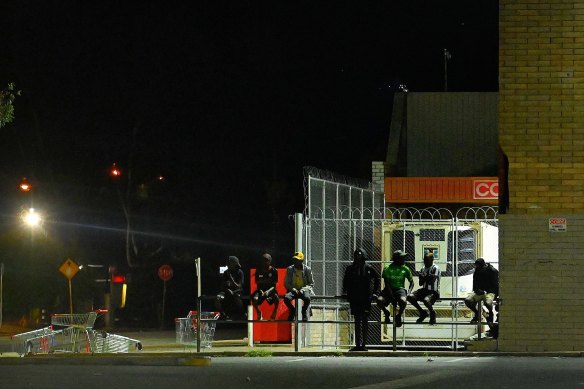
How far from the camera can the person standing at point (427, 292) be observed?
1938 centimetres

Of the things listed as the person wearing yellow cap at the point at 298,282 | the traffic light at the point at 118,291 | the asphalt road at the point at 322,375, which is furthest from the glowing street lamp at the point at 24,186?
the asphalt road at the point at 322,375

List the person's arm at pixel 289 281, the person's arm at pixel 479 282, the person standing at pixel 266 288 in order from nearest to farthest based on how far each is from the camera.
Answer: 1. the person's arm at pixel 479 282
2. the person's arm at pixel 289 281
3. the person standing at pixel 266 288

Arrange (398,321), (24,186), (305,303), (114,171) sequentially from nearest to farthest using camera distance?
(398,321), (305,303), (24,186), (114,171)

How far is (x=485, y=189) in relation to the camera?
82.3 ft

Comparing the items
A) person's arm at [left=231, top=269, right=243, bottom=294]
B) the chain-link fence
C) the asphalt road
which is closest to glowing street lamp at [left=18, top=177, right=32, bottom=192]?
the chain-link fence

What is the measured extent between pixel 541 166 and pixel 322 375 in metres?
6.43

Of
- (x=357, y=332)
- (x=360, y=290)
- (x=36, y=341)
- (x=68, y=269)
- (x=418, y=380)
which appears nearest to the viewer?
(x=418, y=380)

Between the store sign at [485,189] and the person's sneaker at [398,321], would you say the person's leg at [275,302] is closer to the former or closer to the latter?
the person's sneaker at [398,321]

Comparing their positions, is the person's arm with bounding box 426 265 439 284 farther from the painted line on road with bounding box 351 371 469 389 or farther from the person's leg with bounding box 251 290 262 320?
the painted line on road with bounding box 351 371 469 389

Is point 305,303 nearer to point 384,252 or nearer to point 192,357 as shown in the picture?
point 384,252

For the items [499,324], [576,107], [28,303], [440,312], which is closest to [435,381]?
[499,324]

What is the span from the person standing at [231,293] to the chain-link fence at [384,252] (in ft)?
4.37

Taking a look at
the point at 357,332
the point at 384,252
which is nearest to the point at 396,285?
the point at 357,332

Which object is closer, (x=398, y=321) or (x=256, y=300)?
Answer: (x=398, y=321)
